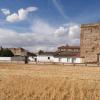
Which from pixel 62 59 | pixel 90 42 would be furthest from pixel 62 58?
pixel 90 42

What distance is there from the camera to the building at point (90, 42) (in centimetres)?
6675

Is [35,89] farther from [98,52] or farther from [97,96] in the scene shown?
[98,52]

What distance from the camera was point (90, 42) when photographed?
67812mm

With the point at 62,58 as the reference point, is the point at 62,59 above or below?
below

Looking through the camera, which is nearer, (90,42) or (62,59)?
(90,42)

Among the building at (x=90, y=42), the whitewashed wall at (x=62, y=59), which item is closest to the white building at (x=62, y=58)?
the whitewashed wall at (x=62, y=59)

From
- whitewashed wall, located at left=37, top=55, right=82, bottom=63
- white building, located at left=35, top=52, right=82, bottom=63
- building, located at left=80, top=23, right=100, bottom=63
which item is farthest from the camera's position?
white building, located at left=35, top=52, right=82, bottom=63

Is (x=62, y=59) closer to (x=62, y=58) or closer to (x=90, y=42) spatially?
(x=62, y=58)

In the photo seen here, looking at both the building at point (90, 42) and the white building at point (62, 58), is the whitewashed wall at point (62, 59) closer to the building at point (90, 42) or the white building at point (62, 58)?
the white building at point (62, 58)

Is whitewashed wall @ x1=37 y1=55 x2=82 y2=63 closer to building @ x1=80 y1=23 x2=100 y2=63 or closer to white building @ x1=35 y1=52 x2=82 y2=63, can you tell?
white building @ x1=35 y1=52 x2=82 y2=63

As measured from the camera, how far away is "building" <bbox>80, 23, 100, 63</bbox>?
66750mm

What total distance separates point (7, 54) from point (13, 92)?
84.9 meters

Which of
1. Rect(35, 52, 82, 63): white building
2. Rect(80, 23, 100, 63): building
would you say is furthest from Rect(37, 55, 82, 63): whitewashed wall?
Rect(80, 23, 100, 63): building

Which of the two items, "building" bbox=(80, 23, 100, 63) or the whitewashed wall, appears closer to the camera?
"building" bbox=(80, 23, 100, 63)
